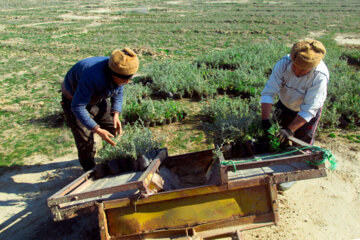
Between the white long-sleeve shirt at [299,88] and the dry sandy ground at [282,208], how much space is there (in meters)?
1.10

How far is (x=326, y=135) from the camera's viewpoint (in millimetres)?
4867

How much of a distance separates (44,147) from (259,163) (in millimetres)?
3985

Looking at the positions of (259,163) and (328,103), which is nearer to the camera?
(259,163)

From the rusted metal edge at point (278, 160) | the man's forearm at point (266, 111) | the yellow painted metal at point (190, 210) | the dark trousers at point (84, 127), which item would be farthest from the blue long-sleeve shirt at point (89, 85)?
the man's forearm at point (266, 111)

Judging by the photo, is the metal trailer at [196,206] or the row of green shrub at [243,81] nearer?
the metal trailer at [196,206]

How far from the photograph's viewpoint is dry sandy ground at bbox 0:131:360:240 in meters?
3.01

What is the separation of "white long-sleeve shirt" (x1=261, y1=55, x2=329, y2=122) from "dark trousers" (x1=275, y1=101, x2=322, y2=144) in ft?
0.34

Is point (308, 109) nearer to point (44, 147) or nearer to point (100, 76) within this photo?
point (100, 76)

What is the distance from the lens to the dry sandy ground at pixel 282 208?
3012 mm

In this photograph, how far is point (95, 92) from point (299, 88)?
7.30ft

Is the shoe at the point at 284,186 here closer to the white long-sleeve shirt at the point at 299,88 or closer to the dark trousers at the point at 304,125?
the dark trousers at the point at 304,125

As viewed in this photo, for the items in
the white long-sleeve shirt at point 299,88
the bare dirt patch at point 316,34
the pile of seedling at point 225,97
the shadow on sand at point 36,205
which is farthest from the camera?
the bare dirt patch at point 316,34

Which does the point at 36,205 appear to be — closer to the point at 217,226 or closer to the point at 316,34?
the point at 217,226

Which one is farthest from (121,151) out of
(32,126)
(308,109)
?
(32,126)
